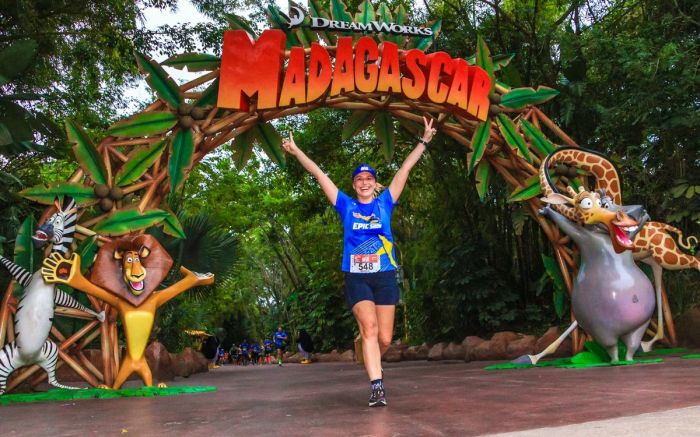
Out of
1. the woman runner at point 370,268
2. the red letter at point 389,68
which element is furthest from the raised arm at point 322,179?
the red letter at point 389,68

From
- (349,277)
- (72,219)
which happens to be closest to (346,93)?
(72,219)

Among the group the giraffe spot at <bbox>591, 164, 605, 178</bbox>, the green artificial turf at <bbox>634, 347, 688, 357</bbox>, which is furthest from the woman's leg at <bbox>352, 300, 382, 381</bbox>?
the green artificial turf at <bbox>634, 347, 688, 357</bbox>

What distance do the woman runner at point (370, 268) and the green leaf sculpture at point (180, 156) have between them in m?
2.29

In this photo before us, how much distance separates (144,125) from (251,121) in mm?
1049

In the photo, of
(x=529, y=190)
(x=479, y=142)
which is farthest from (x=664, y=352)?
(x=479, y=142)

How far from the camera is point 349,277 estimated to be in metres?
4.17

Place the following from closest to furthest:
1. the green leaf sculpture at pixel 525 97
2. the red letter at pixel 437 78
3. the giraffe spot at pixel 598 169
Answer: the red letter at pixel 437 78
the giraffe spot at pixel 598 169
the green leaf sculpture at pixel 525 97

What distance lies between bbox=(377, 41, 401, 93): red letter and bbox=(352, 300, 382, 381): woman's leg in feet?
10.9

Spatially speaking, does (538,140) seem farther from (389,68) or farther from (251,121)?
(251,121)

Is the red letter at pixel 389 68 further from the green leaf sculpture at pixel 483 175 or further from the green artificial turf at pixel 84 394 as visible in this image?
the green artificial turf at pixel 84 394

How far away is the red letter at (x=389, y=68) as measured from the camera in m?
6.85

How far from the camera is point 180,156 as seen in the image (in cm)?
635

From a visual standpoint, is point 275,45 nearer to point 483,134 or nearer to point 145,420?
point 483,134

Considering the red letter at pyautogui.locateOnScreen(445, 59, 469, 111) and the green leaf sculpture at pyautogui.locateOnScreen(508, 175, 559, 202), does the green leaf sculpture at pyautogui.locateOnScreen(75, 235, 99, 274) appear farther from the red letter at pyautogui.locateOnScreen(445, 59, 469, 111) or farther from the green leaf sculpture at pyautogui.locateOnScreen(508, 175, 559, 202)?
the green leaf sculpture at pyautogui.locateOnScreen(508, 175, 559, 202)
